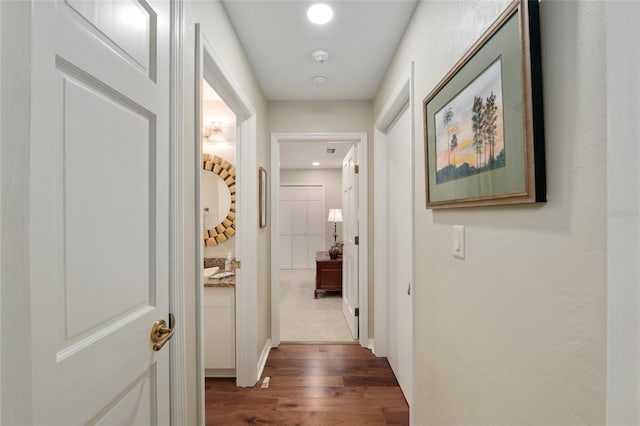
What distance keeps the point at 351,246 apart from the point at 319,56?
1819 millimetres

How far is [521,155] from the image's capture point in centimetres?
75

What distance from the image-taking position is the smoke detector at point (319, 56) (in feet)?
6.61

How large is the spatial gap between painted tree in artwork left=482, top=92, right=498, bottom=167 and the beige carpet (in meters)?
2.60

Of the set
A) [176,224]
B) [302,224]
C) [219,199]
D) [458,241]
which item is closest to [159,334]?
[176,224]

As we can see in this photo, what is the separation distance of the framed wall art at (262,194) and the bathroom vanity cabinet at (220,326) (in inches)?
24.4

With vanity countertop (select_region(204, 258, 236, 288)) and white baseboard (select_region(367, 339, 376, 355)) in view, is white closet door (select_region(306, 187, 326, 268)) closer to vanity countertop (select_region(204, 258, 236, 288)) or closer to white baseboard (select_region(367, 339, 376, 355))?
white baseboard (select_region(367, 339, 376, 355))

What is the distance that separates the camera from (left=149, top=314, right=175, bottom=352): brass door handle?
0.93m

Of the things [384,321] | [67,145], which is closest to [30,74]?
[67,145]

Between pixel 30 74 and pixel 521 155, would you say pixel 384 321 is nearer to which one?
pixel 521 155

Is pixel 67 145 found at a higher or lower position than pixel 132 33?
lower

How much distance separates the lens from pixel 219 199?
2812 millimetres

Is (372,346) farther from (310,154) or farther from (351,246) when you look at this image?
(310,154)

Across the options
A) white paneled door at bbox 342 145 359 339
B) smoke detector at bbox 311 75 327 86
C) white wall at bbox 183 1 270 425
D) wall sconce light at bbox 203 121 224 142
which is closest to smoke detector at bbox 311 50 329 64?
smoke detector at bbox 311 75 327 86

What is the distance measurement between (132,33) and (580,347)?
1.35 m
